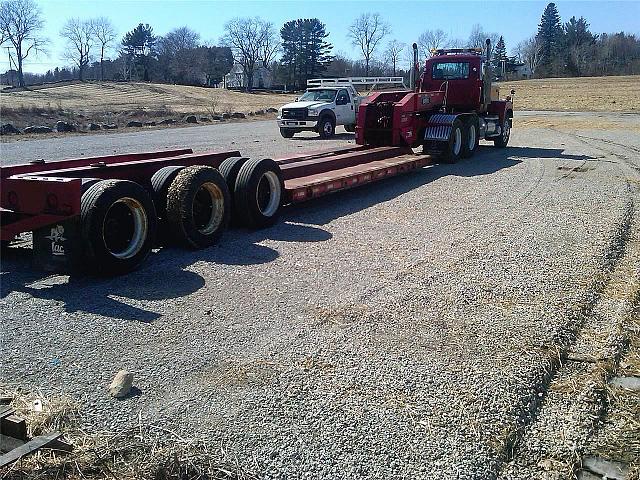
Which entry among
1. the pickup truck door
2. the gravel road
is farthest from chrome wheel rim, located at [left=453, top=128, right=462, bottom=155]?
the pickup truck door

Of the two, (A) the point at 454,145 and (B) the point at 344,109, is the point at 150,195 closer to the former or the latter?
(A) the point at 454,145

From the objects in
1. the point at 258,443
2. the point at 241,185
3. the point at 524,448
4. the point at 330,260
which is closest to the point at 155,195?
the point at 241,185

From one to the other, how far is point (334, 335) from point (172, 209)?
3149 millimetres

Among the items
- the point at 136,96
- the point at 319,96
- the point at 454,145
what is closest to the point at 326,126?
the point at 319,96

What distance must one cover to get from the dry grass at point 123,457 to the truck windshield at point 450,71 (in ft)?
53.7

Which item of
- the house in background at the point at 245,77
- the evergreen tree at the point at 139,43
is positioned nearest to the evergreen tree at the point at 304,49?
the house in background at the point at 245,77

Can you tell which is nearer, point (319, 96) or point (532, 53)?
point (319, 96)

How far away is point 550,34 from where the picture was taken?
5005 inches

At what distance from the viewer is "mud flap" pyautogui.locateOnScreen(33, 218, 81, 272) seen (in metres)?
6.10

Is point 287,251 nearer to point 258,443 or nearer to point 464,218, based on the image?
point 464,218

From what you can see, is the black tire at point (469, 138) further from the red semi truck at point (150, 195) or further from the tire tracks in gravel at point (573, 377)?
the tire tracks in gravel at point (573, 377)

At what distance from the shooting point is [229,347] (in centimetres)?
477

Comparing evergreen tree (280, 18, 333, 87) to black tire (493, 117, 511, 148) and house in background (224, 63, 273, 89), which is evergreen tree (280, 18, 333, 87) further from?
black tire (493, 117, 511, 148)

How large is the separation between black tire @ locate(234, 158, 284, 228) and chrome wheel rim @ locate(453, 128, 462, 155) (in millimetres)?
8634
